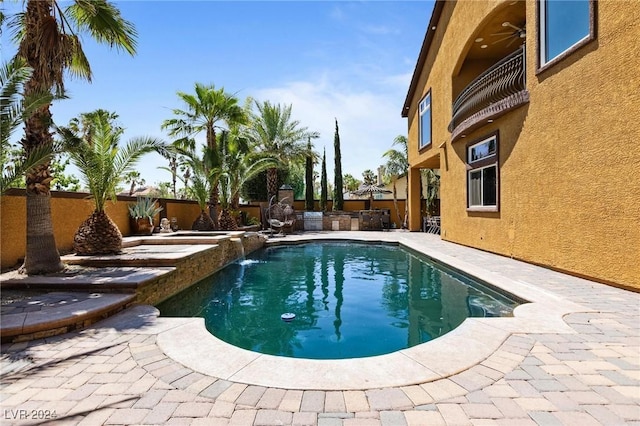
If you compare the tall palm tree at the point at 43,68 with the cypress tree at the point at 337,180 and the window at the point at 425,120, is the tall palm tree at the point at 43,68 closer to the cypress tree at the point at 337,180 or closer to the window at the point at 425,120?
the window at the point at 425,120

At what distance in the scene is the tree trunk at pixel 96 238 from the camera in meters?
7.95

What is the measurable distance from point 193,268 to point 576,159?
8878 mm

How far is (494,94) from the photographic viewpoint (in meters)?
9.97

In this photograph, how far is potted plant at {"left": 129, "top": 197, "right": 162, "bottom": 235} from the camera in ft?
41.0

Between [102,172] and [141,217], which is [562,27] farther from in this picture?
[141,217]

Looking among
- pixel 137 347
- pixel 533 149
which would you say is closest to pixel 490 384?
pixel 137 347

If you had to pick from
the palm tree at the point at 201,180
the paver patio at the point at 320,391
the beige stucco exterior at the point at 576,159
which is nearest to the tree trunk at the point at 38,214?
the paver patio at the point at 320,391

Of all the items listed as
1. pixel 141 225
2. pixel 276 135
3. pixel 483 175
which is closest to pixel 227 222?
pixel 141 225

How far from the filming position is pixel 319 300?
679 cm

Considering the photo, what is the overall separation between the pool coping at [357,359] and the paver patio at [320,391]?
7cm

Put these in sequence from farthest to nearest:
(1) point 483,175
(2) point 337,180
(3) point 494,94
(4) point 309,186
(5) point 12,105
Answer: (2) point 337,180 → (4) point 309,186 → (1) point 483,175 → (3) point 494,94 → (5) point 12,105

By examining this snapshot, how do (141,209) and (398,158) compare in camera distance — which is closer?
(141,209)

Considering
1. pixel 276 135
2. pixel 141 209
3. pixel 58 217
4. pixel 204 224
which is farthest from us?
pixel 276 135

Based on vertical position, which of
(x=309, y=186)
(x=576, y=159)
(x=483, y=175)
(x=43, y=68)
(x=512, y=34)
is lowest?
(x=576, y=159)
